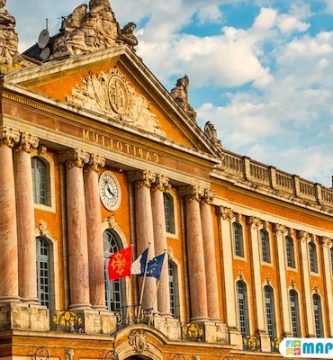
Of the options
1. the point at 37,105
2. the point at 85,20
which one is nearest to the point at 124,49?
the point at 85,20

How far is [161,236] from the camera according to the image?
35594mm

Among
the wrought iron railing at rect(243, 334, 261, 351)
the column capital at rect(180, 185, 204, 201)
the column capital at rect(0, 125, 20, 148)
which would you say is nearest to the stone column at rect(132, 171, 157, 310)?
the column capital at rect(180, 185, 204, 201)

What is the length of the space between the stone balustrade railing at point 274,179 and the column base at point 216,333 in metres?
7.78

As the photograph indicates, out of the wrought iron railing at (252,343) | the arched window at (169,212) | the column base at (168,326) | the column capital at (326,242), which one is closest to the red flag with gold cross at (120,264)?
the column base at (168,326)

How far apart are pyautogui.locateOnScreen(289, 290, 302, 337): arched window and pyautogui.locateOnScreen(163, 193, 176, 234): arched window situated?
11.0m

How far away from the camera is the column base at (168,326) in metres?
33.8

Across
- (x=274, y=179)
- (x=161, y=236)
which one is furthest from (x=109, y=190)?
(x=274, y=179)

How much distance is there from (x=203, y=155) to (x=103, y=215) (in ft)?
22.8

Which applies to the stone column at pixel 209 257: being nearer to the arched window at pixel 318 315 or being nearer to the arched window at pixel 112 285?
the arched window at pixel 112 285

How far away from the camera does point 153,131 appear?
36250 mm

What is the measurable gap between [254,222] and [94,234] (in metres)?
13.7

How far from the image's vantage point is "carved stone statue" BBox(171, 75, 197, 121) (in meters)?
39.4

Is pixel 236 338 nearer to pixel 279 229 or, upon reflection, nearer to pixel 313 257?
pixel 279 229

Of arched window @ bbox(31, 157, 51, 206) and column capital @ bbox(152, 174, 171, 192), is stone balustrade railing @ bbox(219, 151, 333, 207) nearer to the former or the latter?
column capital @ bbox(152, 174, 171, 192)
